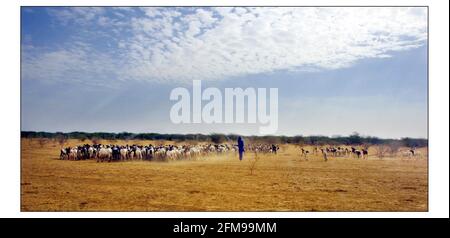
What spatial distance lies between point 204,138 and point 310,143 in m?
12.6

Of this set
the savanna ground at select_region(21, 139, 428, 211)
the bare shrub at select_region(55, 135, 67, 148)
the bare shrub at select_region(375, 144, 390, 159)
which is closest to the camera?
the savanna ground at select_region(21, 139, 428, 211)

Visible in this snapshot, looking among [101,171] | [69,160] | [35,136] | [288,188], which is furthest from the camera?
[35,136]

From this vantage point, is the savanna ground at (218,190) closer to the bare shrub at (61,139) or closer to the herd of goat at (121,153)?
the herd of goat at (121,153)

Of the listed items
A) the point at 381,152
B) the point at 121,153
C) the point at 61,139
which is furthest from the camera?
the point at 61,139

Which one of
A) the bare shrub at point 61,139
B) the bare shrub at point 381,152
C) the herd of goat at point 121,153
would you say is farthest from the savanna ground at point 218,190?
the bare shrub at point 61,139

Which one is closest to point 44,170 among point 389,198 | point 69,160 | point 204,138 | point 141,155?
point 69,160

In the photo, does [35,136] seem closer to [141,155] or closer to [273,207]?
[141,155]

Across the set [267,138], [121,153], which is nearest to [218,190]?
[121,153]

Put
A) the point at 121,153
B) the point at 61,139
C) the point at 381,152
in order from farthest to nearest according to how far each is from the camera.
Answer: the point at 61,139, the point at 381,152, the point at 121,153

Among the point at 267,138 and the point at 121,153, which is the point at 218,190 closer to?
the point at 121,153

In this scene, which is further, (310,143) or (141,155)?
(310,143)

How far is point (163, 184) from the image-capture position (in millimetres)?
12008

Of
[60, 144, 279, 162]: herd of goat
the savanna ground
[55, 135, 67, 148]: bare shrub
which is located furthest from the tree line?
the savanna ground

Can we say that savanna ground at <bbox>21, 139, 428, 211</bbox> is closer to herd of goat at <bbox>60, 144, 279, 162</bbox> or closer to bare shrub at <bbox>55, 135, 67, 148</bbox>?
herd of goat at <bbox>60, 144, 279, 162</bbox>
